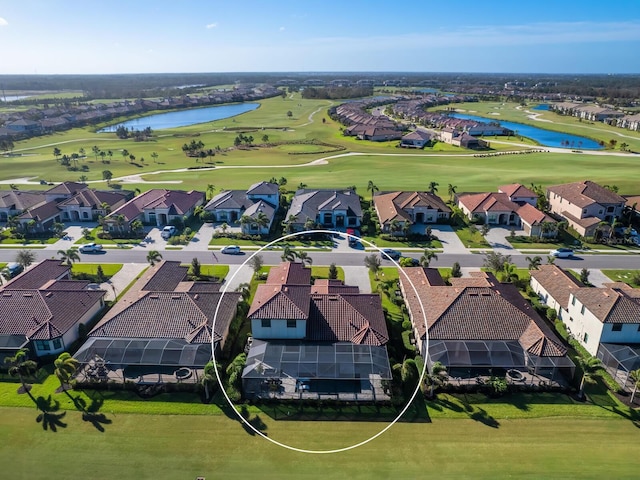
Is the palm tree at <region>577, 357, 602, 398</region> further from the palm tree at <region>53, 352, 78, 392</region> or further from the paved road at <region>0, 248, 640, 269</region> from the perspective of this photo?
the palm tree at <region>53, 352, 78, 392</region>

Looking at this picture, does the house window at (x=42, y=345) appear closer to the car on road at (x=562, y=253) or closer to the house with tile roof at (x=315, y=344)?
the house with tile roof at (x=315, y=344)

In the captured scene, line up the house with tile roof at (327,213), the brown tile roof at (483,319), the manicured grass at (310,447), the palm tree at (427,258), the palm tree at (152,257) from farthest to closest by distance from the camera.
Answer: the house with tile roof at (327,213)
the palm tree at (427,258)
the palm tree at (152,257)
the brown tile roof at (483,319)
the manicured grass at (310,447)

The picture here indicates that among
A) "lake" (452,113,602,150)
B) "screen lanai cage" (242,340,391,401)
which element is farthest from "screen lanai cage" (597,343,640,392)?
"lake" (452,113,602,150)

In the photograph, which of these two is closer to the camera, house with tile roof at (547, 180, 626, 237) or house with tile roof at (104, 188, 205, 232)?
house with tile roof at (547, 180, 626, 237)

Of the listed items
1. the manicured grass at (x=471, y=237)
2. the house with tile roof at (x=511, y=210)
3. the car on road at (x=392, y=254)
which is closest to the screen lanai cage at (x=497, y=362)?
the car on road at (x=392, y=254)

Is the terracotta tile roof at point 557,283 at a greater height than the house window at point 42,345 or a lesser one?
greater

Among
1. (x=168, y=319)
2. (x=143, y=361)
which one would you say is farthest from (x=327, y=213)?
(x=143, y=361)

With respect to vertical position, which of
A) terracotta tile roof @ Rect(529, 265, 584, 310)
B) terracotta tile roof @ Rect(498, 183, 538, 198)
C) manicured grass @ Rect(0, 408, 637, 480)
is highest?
terracotta tile roof @ Rect(498, 183, 538, 198)

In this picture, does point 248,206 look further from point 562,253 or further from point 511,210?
point 562,253
